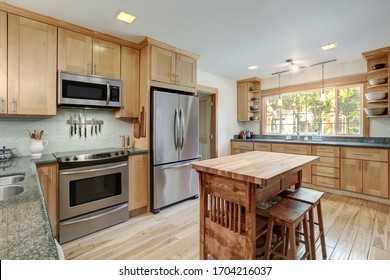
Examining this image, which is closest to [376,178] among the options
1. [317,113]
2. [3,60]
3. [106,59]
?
[317,113]

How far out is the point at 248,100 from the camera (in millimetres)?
5051

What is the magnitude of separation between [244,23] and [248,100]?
2773 mm

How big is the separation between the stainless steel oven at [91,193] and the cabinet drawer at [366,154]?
11.9ft

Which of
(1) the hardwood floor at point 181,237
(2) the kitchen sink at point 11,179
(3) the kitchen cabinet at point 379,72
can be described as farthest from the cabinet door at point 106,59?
(3) the kitchen cabinet at point 379,72

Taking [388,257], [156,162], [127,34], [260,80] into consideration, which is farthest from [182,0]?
[260,80]

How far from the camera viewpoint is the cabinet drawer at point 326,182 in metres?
3.58

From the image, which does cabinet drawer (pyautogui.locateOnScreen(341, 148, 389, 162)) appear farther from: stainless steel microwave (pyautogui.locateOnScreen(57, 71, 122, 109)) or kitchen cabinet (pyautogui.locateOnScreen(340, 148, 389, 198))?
stainless steel microwave (pyautogui.locateOnScreen(57, 71, 122, 109))

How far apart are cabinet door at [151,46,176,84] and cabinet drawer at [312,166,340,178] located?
3.12 meters

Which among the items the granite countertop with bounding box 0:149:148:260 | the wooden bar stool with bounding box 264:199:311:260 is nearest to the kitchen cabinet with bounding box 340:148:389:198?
the wooden bar stool with bounding box 264:199:311:260

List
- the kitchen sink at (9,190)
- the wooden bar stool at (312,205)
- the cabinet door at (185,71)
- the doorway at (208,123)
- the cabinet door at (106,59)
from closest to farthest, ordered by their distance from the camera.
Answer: the kitchen sink at (9,190) → the wooden bar stool at (312,205) → the cabinet door at (106,59) → the cabinet door at (185,71) → the doorway at (208,123)

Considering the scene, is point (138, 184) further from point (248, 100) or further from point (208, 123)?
point (248, 100)

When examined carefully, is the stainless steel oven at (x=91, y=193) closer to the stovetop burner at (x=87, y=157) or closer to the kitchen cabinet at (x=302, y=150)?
the stovetop burner at (x=87, y=157)

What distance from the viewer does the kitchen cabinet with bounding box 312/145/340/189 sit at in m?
3.56

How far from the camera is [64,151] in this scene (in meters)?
2.67
